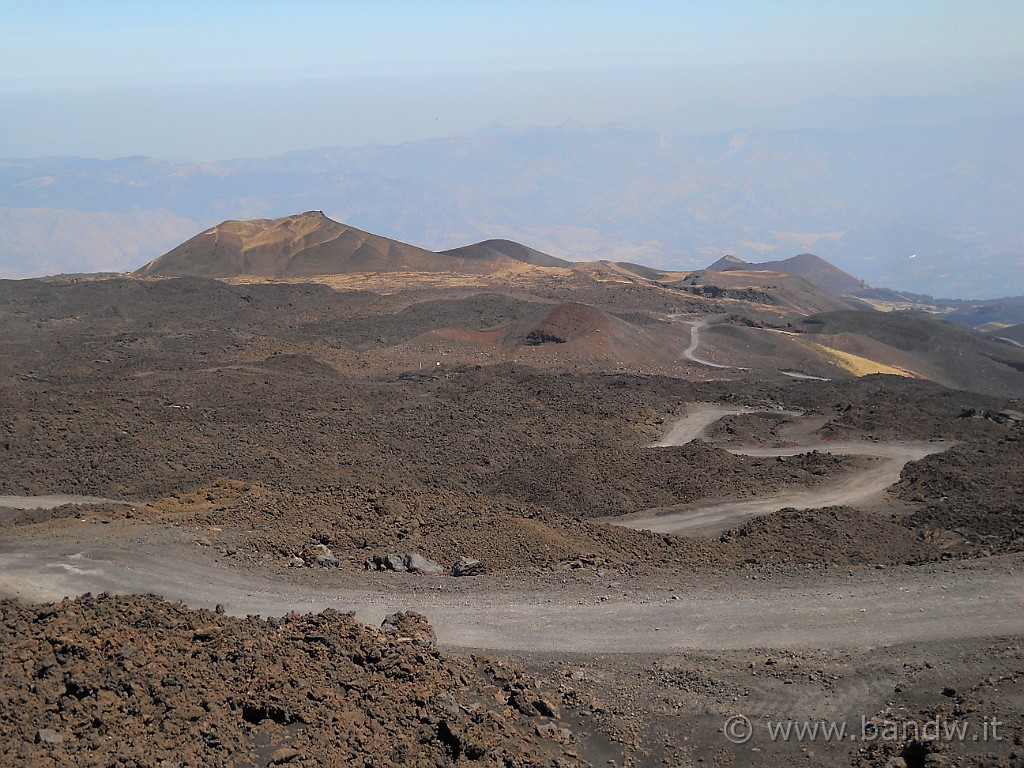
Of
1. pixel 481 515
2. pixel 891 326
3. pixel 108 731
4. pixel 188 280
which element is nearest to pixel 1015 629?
pixel 481 515

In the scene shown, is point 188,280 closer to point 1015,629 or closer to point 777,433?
point 777,433

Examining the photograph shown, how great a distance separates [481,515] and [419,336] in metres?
38.1

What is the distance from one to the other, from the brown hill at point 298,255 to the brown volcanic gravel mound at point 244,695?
253ft

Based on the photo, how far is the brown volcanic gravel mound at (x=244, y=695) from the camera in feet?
30.4

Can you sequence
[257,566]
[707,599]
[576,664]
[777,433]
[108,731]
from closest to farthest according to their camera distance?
[108,731] < [576,664] < [707,599] < [257,566] < [777,433]

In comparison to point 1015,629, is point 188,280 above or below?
above

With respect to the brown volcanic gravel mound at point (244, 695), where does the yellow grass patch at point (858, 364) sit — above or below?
below

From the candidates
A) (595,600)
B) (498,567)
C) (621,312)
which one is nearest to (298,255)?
(621,312)

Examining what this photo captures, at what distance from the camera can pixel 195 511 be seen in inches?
765

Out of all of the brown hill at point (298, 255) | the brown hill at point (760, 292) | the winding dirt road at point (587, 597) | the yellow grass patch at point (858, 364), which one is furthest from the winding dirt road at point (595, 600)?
the brown hill at point (298, 255)

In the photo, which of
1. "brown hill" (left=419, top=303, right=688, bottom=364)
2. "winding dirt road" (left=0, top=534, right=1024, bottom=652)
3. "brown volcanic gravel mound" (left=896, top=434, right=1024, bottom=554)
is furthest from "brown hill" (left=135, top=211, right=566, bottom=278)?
"winding dirt road" (left=0, top=534, right=1024, bottom=652)

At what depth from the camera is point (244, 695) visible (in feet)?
33.7

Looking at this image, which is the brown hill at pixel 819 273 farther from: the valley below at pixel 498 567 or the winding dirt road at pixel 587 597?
the winding dirt road at pixel 587 597

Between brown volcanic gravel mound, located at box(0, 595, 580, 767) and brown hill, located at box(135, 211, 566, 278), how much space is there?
7701cm
